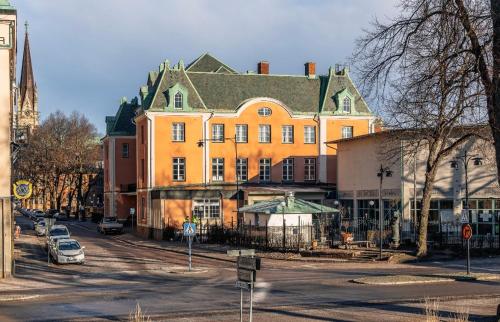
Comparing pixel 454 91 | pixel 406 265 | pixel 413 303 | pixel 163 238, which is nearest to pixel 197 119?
pixel 163 238

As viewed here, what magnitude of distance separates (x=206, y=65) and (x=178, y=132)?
14.8 metres

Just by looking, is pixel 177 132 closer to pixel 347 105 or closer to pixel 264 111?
pixel 264 111

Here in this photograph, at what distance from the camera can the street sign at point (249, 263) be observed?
14.6 m

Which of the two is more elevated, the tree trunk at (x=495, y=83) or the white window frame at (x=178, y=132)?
the white window frame at (x=178, y=132)

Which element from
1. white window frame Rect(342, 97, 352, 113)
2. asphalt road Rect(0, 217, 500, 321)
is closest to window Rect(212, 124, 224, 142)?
white window frame Rect(342, 97, 352, 113)

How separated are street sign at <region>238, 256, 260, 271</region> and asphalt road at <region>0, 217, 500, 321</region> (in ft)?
A: 12.8

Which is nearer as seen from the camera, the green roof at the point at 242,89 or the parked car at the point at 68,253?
the parked car at the point at 68,253

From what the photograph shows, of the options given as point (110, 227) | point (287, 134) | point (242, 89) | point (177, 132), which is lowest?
point (110, 227)

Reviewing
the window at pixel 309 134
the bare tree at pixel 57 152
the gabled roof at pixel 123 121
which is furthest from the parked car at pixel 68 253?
the bare tree at pixel 57 152

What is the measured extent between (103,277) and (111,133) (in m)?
45.7

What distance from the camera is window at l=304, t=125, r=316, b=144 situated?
66938 mm

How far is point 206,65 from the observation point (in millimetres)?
75438

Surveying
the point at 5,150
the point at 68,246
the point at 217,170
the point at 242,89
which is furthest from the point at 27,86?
the point at 5,150

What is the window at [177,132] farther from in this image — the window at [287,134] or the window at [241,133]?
the window at [287,134]
